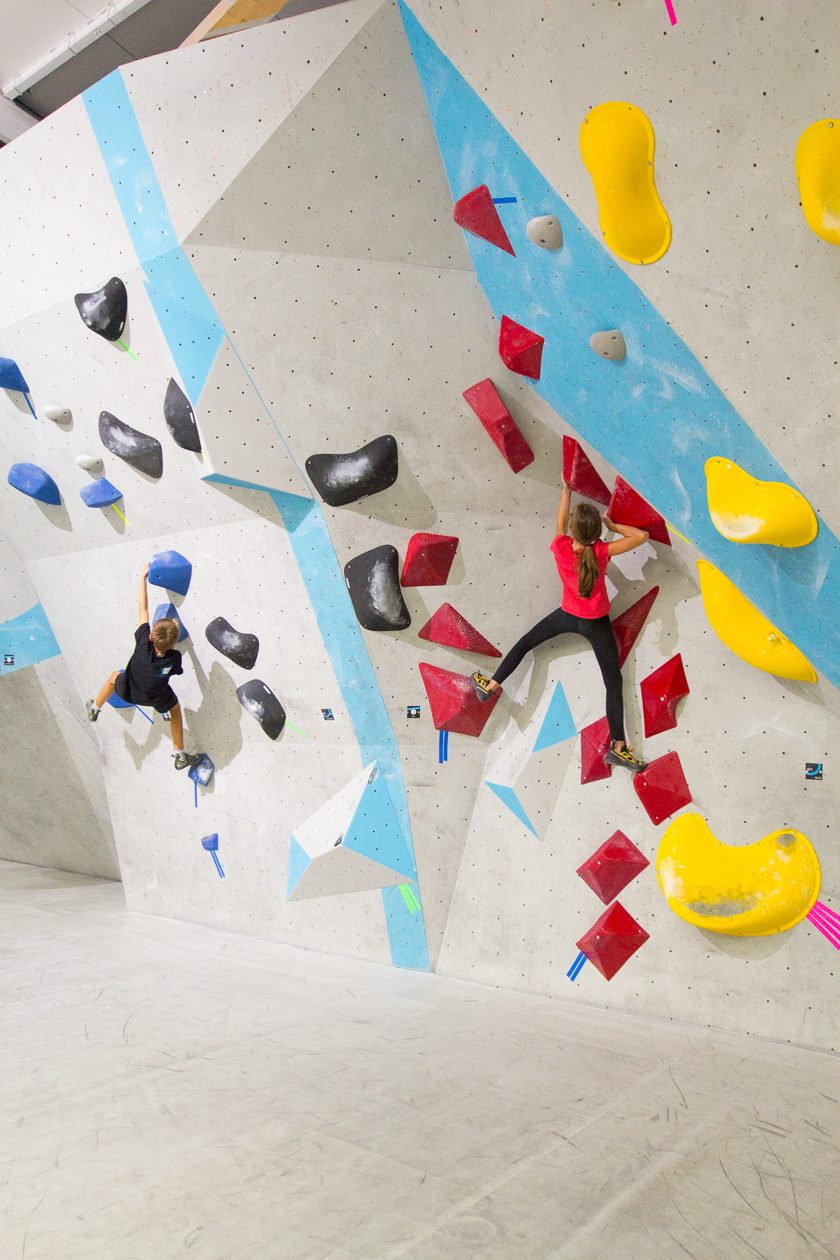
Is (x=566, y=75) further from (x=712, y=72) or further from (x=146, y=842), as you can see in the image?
(x=146, y=842)

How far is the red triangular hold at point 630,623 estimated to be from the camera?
3.25 m

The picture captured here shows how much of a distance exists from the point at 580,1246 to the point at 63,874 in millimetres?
5264

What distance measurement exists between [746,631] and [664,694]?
370 millimetres

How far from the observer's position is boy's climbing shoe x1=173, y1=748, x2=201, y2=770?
453cm

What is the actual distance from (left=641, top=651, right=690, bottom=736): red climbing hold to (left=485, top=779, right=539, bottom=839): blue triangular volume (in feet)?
1.91

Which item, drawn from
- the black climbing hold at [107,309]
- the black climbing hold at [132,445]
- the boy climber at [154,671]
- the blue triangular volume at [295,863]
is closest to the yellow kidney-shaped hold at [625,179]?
the black climbing hold at [107,309]

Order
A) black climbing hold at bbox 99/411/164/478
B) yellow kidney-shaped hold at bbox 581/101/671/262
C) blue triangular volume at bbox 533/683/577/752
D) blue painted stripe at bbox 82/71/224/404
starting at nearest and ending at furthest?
yellow kidney-shaped hold at bbox 581/101/671/262 → blue painted stripe at bbox 82/71/224/404 → blue triangular volume at bbox 533/683/577/752 → black climbing hold at bbox 99/411/164/478

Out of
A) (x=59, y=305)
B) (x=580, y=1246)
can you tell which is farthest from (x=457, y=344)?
(x=580, y=1246)

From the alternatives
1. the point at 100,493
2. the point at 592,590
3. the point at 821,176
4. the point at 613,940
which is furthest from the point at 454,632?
the point at 821,176

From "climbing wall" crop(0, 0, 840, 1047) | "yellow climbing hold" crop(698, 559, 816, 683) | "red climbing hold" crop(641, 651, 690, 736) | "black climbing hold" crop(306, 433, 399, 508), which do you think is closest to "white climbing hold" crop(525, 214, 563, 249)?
"climbing wall" crop(0, 0, 840, 1047)

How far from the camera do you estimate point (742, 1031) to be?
297cm

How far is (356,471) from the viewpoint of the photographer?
3.42 m

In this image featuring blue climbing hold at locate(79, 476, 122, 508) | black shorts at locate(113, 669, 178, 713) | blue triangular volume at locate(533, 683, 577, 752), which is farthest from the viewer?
black shorts at locate(113, 669, 178, 713)

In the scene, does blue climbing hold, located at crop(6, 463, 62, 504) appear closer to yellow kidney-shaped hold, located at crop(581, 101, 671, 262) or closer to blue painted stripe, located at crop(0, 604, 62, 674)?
blue painted stripe, located at crop(0, 604, 62, 674)
